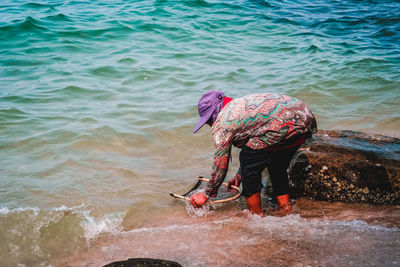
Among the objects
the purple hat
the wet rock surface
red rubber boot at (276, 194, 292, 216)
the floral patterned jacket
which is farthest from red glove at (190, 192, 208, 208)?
the wet rock surface

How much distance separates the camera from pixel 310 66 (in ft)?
33.9

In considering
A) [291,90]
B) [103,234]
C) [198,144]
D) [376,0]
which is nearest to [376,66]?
[291,90]

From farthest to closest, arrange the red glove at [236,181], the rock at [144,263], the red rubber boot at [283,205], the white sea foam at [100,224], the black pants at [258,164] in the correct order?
1. the red glove at [236,181]
2. the red rubber boot at [283,205]
3. the white sea foam at [100,224]
4. the black pants at [258,164]
5. the rock at [144,263]

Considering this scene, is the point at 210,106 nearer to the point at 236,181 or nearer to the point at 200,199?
the point at 200,199

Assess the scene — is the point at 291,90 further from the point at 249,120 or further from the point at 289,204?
the point at 249,120

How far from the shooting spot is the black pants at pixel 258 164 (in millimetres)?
3656

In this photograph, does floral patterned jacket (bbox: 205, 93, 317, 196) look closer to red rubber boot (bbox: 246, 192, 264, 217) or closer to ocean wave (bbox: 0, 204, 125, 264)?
red rubber boot (bbox: 246, 192, 264, 217)

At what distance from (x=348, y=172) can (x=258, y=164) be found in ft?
4.31

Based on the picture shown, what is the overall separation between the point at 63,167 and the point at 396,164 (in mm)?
4544

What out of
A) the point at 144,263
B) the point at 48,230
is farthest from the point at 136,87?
the point at 144,263

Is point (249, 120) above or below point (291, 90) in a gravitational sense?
above

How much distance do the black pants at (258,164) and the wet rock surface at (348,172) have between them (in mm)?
551

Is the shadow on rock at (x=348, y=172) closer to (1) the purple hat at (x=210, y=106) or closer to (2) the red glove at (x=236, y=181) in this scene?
(2) the red glove at (x=236, y=181)

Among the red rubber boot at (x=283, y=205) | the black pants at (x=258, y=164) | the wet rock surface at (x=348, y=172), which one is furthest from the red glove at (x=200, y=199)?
the wet rock surface at (x=348, y=172)
